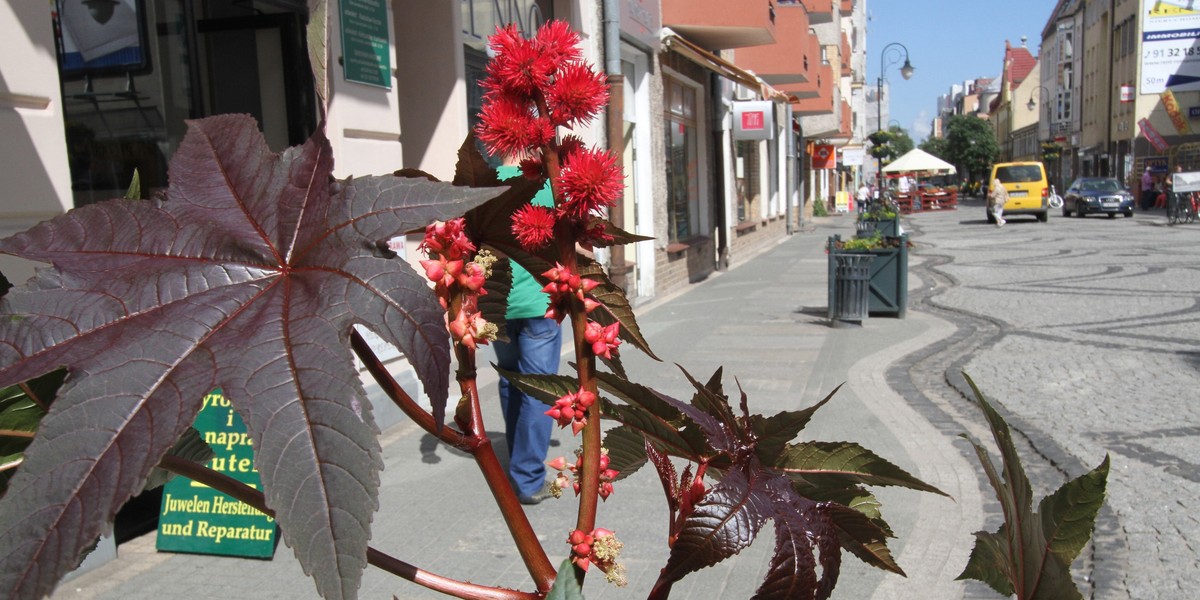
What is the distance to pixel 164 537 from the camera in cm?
456

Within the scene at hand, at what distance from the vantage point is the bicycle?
3077cm

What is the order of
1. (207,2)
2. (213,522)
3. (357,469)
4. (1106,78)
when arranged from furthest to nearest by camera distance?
1. (1106,78)
2. (207,2)
3. (213,522)
4. (357,469)

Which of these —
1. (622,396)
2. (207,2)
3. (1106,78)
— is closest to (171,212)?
(622,396)

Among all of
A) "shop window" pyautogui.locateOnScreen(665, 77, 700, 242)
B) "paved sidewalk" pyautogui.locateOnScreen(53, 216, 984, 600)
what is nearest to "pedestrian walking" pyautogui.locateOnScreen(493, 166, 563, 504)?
"paved sidewalk" pyautogui.locateOnScreen(53, 216, 984, 600)

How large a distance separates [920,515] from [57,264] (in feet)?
16.5

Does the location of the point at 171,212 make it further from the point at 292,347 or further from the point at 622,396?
the point at 622,396

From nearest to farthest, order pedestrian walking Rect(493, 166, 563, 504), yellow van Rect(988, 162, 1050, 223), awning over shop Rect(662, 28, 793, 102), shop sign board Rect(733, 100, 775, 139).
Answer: pedestrian walking Rect(493, 166, 563, 504) → awning over shop Rect(662, 28, 793, 102) → shop sign board Rect(733, 100, 775, 139) → yellow van Rect(988, 162, 1050, 223)

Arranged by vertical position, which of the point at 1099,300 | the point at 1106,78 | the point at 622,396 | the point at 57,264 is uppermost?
the point at 1106,78

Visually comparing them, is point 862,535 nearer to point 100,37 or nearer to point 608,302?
point 608,302

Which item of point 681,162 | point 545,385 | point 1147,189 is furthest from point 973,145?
point 545,385

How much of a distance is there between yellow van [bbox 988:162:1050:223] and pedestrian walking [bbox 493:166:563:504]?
1285 inches

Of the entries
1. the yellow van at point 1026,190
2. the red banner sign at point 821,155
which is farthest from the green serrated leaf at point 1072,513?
the red banner sign at point 821,155

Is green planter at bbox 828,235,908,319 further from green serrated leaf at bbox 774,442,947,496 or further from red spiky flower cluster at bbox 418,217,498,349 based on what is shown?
red spiky flower cluster at bbox 418,217,498,349

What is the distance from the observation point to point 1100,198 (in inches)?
1395
